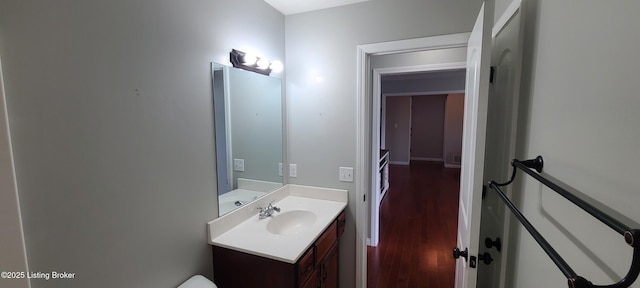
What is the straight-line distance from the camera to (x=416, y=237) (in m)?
3.41

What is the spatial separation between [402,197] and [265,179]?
12.2 ft

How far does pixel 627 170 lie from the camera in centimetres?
52

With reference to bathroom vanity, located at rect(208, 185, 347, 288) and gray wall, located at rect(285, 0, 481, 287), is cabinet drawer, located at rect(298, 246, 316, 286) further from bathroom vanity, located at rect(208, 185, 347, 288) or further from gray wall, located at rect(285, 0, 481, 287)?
gray wall, located at rect(285, 0, 481, 287)

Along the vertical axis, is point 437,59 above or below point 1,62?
above

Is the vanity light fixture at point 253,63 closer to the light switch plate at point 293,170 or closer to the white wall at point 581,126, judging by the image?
the light switch plate at point 293,170

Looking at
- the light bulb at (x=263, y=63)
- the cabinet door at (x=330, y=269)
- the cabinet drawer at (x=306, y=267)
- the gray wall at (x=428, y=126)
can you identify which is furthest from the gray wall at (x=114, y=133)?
the gray wall at (x=428, y=126)

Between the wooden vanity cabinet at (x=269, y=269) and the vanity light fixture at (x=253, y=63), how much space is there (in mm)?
1186

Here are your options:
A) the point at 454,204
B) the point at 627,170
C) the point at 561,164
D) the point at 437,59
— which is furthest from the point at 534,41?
the point at 454,204

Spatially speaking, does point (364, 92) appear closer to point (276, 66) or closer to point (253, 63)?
point (276, 66)

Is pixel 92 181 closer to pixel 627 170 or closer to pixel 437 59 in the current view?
pixel 627 170

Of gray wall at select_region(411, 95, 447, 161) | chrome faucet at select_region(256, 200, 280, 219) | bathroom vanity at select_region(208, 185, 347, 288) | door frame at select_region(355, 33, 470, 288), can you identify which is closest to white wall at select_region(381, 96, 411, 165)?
gray wall at select_region(411, 95, 447, 161)

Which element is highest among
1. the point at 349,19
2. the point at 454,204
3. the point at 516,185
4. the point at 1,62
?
the point at 349,19

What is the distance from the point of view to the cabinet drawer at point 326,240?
165 cm

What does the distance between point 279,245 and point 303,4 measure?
175cm
